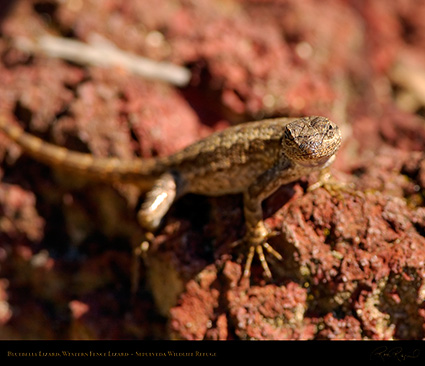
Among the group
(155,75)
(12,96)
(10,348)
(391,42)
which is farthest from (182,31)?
(10,348)

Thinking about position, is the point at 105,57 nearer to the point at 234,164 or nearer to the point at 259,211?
the point at 234,164

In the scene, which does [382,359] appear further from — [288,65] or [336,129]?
[288,65]

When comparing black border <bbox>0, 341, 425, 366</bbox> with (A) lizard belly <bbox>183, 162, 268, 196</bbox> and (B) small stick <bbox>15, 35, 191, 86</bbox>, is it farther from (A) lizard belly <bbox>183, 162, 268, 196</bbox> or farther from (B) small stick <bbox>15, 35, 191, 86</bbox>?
(B) small stick <bbox>15, 35, 191, 86</bbox>

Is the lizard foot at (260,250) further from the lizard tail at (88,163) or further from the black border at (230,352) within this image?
the lizard tail at (88,163)

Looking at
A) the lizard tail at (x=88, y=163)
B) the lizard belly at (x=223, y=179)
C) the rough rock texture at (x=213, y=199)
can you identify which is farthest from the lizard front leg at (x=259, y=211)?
the lizard tail at (x=88, y=163)

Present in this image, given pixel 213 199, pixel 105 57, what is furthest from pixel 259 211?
pixel 105 57

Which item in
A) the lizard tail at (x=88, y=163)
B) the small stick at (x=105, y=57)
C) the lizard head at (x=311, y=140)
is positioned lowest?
the lizard tail at (x=88, y=163)

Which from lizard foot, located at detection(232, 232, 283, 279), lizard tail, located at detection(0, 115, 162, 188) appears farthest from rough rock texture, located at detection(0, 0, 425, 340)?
lizard tail, located at detection(0, 115, 162, 188)
